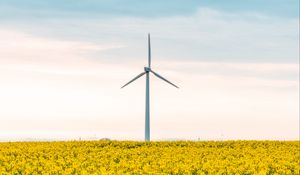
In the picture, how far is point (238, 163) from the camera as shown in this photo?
931 inches

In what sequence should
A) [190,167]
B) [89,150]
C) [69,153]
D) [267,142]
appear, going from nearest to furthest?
1. [190,167]
2. [69,153]
3. [89,150]
4. [267,142]

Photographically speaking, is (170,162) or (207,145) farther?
(207,145)

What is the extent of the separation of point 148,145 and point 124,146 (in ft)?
5.13

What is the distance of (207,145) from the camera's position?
3906cm

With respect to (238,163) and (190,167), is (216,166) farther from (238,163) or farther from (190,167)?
(238,163)

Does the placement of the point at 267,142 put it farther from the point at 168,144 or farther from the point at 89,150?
the point at 89,150

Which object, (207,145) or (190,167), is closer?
(190,167)

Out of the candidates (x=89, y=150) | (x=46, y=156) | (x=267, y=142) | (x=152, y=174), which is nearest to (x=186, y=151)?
(x=89, y=150)

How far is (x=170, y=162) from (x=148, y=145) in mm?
14729

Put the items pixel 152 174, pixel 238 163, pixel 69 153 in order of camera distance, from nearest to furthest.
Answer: pixel 152 174
pixel 238 163
pixel 69 153

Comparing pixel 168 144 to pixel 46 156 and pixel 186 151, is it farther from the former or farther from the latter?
pixel 46 156

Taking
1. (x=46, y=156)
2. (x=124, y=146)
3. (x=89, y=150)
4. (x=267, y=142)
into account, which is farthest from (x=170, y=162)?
(x=267, y=142)

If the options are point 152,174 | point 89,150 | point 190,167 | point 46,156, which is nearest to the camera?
point 152,174

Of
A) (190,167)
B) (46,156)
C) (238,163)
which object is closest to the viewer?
(190,167)
